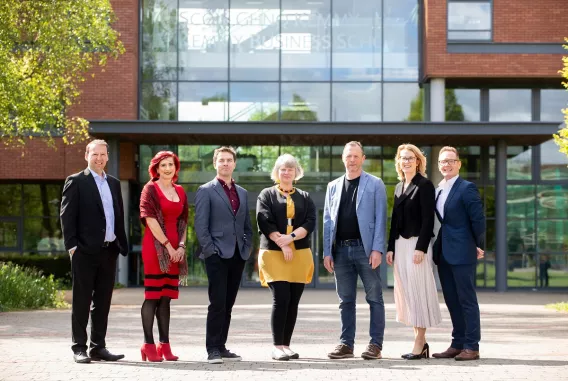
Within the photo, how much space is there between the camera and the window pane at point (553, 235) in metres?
27.5

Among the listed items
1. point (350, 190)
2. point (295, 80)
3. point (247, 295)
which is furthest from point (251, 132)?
point (350, 190)

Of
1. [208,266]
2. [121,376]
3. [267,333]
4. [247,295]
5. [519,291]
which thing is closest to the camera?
[121,376]

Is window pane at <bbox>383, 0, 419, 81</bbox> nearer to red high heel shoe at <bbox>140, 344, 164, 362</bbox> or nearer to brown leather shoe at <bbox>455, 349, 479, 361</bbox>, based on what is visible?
brown leather shoe at <bbox>455, 349, 479, 361</bbox>

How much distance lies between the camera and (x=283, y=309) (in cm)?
946

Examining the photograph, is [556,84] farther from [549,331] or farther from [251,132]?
[549,331]

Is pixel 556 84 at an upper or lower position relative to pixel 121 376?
upper

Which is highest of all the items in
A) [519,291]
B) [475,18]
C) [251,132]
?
[475,18]

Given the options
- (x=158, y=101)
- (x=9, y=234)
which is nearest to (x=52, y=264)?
(x=9, y=234)

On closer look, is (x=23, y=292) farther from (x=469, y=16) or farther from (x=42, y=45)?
(x=469, y=16)

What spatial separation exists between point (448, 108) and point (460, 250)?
59.9 feet

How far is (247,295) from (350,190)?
1467cm

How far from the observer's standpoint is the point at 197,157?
27750 millimetres

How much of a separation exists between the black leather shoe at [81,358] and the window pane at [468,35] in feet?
64.3

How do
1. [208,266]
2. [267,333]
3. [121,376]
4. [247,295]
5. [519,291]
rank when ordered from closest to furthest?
[121,376]
[208,266]
[267,333]
[247,295]
[519,291]
